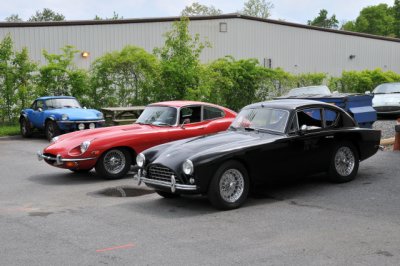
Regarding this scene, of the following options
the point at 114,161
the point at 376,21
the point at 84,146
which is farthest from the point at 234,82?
the point at 376,21

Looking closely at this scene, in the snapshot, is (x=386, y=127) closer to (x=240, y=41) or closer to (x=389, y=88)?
(x=389, y=88)

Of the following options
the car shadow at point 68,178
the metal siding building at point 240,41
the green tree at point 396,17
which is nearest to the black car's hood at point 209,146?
the car shadow at point 68,178

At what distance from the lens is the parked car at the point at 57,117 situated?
661 inches

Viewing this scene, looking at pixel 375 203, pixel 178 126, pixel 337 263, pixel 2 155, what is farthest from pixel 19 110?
pixel 337 263

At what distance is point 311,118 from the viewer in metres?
9.12

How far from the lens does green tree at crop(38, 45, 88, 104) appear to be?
21328mm

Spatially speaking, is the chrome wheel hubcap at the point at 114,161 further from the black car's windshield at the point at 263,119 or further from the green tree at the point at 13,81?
the green tree at the point at 13,81

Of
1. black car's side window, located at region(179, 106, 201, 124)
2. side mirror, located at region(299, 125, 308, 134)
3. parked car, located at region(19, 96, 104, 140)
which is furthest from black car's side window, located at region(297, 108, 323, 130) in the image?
parked car, located at region(19, 96, 104, 140)

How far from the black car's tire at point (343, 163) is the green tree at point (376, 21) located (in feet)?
316

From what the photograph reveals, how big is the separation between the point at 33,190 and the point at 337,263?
6.00 meters

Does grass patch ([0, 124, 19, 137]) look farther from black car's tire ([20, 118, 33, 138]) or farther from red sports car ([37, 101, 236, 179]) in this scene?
red sports car ([37, 101, 236, 179])

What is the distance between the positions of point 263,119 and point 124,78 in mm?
14211

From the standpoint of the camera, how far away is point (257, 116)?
9.02m

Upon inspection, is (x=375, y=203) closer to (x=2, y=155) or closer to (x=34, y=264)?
(x=34, y=264)
